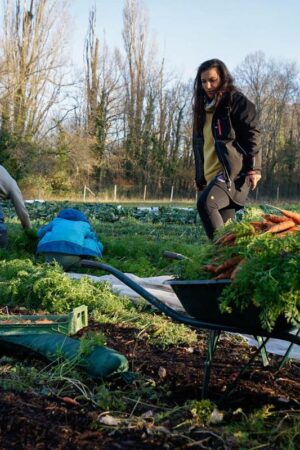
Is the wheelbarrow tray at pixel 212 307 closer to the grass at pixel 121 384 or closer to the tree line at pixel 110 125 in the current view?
the grass at pixel 121 384

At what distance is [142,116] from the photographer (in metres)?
39.6

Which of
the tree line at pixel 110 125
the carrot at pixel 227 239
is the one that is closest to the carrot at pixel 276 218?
the carrot at pixel 227 239

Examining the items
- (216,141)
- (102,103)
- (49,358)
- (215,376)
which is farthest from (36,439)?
(102,103)

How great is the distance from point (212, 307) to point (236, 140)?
7.89ft

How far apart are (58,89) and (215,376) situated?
31053 mm

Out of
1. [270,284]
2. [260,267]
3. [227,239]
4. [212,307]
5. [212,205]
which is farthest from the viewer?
[212,205]

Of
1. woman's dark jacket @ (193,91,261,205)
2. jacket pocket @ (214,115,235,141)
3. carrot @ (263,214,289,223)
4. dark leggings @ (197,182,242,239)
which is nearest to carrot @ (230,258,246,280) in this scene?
carrot @ (263,214,289,223)

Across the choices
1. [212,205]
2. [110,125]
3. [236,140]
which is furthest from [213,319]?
[110,125]

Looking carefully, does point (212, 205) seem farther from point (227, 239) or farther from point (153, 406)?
point (153, 406)

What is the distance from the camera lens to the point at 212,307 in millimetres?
2377

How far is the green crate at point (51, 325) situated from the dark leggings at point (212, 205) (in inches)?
47.7

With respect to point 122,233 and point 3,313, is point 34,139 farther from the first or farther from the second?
point 3,313

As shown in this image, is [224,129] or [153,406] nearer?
[153,406]

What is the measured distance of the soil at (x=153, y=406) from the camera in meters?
2.08
